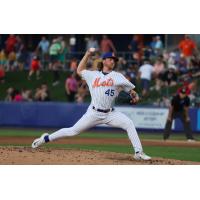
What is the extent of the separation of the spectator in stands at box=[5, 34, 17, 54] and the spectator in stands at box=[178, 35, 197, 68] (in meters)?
7.54

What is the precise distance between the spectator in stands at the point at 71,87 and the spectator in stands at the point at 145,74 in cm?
266

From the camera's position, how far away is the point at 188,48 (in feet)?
93.2

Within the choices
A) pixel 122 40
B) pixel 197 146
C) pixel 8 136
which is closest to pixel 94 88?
pixel 197 146

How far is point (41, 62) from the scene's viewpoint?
32.7 metres

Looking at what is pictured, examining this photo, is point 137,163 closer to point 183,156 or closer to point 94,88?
point 94,88

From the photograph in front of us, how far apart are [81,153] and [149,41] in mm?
16541

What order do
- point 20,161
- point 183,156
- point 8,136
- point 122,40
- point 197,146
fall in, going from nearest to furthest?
point 20,161, point 183,156, point 197,146, point 8,136, point 122,40

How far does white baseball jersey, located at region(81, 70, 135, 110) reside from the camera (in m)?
14.6

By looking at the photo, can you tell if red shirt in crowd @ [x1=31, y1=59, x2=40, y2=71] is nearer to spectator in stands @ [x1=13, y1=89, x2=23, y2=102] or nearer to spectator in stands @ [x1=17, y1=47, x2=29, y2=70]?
spectator in stands @ [x1=17, y1=47, x2=29, y2=70]

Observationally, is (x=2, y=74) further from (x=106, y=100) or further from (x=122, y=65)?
(x=106, y=100)

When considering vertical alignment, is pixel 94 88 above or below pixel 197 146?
above

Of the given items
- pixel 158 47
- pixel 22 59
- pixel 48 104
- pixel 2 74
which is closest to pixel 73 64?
pixel 48 104

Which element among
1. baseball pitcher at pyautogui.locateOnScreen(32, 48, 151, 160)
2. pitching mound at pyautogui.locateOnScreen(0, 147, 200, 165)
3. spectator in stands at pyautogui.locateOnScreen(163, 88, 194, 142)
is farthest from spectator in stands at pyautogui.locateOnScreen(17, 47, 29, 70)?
baseball pitcher at pyautogui.locateOnScreen(32, 48, 151, 160)

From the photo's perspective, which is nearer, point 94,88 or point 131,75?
point 94,88
